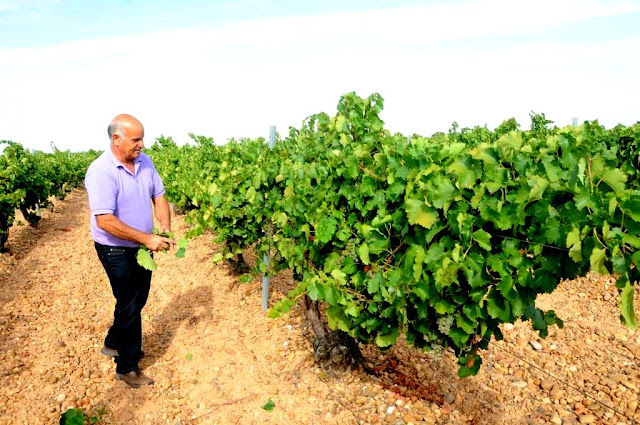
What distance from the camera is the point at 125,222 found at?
4.24m

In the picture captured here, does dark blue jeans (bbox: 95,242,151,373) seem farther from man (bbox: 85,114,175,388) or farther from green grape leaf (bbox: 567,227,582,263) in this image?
green grape leaf (bbox: 567,227,582,263)

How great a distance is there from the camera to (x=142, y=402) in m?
4.43

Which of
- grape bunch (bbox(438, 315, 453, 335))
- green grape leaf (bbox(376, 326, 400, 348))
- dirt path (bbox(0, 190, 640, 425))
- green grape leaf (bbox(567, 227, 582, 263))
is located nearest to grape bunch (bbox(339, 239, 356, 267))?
green grape leaf (bbox(376, 326, 400, 348))

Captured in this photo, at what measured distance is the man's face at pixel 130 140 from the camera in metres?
4.05

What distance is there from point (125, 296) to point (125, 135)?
1488mm

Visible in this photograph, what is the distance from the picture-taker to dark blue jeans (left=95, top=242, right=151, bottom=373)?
427 cm

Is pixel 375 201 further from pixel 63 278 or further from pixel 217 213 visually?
pixel 63 278

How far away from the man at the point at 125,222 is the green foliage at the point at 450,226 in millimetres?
1244

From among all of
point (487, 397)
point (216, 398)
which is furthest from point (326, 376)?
point (487, 397)

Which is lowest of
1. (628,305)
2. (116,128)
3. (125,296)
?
(125,296)

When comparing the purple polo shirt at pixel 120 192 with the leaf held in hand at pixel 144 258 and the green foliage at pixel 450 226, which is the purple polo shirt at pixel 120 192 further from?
the green foliage at pixel 450 226

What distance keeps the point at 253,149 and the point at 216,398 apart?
3610 mm

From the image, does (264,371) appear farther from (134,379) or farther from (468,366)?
(468,366)

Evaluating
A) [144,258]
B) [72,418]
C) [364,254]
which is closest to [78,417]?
[72,418]
